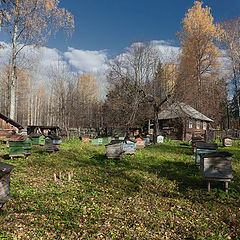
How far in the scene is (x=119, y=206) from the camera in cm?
520

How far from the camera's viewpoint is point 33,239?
143 inches

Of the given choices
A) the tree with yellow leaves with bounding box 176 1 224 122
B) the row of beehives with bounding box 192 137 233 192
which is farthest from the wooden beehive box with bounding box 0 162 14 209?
the tree with yellow leaves with bounding box 176 1 224 122

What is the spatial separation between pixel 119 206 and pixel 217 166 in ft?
11.9

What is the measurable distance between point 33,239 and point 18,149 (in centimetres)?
729

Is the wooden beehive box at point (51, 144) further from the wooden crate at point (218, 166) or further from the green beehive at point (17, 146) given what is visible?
the wooden crate at point (218, 166)

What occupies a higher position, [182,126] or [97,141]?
[182,126]

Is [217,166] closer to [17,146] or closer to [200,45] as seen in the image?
[17,146]

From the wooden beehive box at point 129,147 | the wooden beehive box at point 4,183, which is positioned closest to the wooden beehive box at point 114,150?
the wooden beehive box at point 129,147

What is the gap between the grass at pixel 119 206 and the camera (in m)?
4.01

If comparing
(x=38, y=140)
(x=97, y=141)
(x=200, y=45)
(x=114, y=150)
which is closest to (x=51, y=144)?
(x=38, y=140)

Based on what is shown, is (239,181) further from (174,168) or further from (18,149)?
(18,149)

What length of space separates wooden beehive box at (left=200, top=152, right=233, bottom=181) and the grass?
Result: 1.92 ft

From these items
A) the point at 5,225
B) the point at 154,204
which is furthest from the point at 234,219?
the point at 5,225

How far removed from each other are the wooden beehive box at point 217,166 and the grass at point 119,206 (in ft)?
1.92
